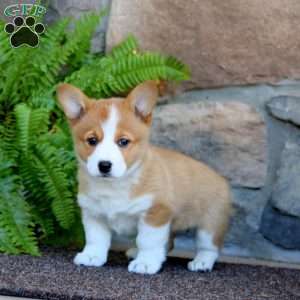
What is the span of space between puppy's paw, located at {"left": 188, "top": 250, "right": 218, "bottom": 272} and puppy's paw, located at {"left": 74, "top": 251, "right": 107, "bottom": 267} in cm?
39

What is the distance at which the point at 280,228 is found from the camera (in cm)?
379

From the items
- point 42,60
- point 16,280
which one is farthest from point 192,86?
point 16,280

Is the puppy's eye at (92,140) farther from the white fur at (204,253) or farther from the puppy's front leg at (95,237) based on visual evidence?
the white fur at (204,253)

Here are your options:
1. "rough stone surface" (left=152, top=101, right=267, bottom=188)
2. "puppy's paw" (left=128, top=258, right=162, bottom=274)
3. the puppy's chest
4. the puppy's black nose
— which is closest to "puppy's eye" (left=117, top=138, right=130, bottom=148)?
the puppy's black nose

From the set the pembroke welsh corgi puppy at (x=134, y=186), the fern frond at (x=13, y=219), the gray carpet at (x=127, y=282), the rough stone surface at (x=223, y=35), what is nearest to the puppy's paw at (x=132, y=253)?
the gray carpet at (x=127, y=282)

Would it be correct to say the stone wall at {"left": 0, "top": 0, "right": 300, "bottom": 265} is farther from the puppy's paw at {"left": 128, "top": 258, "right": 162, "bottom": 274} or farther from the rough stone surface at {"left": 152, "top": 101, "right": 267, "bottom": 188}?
the puppy's paw at {"left": 128, "top": 258, "right": 162, "bottom": 274}

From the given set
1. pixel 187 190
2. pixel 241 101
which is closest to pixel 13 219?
pixel 187 190

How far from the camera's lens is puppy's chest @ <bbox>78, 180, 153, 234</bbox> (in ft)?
10.6

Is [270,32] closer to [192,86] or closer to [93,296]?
[192,86]

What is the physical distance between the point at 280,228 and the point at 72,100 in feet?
4.04

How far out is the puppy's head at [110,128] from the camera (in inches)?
120

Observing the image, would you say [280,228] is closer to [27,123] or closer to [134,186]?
[134,186]

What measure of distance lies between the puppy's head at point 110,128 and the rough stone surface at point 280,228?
90 cm

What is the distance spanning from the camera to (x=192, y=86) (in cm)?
382
